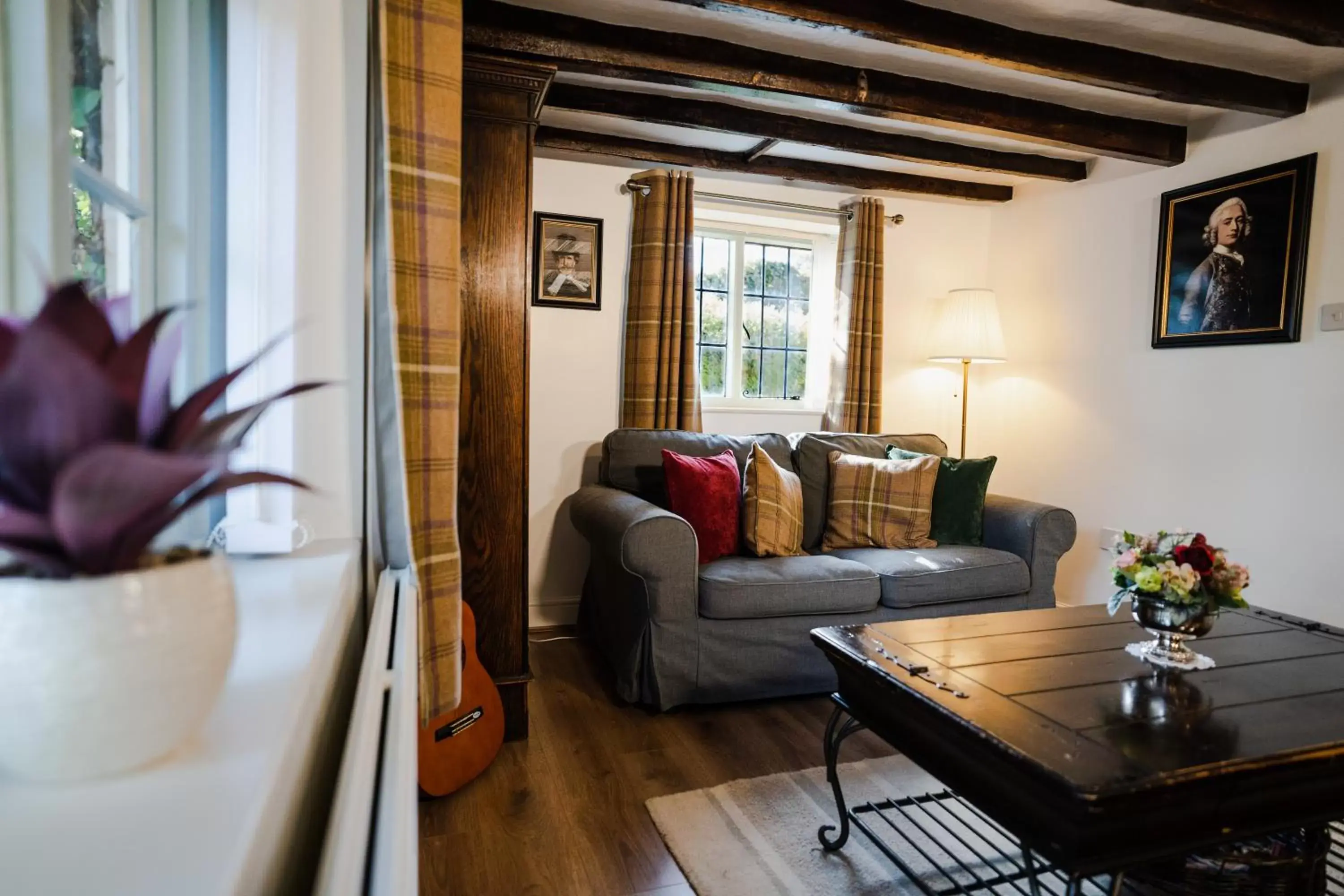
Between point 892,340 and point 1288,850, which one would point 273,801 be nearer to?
point 1288,850

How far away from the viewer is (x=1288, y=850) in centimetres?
139

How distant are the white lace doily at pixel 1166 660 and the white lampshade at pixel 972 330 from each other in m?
2.25

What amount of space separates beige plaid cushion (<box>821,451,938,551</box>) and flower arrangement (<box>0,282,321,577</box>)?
280cm

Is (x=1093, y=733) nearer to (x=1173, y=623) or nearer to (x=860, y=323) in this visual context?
(x=1173, y=623)

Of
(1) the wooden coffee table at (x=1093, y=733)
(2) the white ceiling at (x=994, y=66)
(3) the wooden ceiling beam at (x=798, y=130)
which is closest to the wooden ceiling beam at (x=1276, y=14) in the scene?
(2) the white ceiling at (x=994, y=66)

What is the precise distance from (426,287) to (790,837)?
1.52m

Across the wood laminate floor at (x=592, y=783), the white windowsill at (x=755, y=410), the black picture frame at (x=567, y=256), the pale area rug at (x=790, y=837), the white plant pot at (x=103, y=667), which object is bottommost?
the wood laminate floor at (x=592, y=783)

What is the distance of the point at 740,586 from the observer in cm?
241

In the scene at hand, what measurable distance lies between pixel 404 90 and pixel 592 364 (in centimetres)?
213

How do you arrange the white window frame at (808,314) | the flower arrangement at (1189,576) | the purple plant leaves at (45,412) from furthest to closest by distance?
1. the white window frame at (808,314)
2. the flower arrangement at (1189,576)
3. the purple plant leaves at (45,412)

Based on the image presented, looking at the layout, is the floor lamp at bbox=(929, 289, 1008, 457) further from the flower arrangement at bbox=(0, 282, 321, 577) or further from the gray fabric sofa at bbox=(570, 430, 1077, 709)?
the flower arrangement at bbox=(0, 282, 321, 577)

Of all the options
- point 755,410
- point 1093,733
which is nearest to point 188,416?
point 1093,733

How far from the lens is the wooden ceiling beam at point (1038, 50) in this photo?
2.15m

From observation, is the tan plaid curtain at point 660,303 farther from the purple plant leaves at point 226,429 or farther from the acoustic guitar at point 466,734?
the purple plant leaves at point 226,429
